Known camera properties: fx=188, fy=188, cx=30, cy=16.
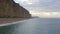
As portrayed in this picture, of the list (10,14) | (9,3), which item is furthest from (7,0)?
(10,14)

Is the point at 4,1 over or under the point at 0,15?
over

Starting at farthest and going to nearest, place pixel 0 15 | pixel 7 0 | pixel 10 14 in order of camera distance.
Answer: pixel 10 14
pixel 7 0
pixel 0 15

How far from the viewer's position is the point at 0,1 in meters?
67.9

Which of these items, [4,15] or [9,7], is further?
[9,7]

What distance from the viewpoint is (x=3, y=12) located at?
2707 inches

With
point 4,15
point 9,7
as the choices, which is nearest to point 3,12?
point 4,15

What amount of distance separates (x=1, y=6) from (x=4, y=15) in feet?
11.8

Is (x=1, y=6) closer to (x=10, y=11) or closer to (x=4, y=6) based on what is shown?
(x=4, y=6)

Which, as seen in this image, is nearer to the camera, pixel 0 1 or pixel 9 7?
pixel 0 1

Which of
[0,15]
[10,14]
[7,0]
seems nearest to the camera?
[0,15]

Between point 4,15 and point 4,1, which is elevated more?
point 4,1

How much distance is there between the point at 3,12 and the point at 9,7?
5713mm

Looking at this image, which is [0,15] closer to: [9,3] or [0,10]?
[0,10]

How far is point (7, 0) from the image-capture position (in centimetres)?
7144
